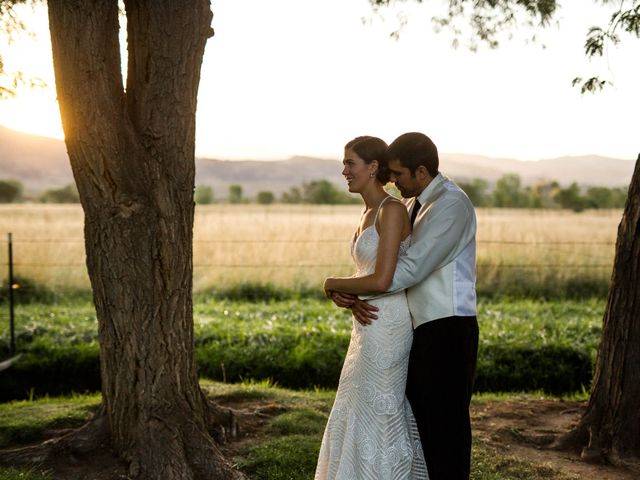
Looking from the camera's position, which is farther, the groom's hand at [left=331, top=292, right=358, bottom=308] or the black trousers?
the groom's hand at [left=331, top=292, right=358, bottom=308]

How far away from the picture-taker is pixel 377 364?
158 inches

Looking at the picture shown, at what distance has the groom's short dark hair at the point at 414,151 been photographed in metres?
3.83

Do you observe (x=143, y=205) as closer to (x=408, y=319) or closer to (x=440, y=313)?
Result: (x=408, y=319)

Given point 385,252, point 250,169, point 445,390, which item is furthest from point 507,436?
point 250,169

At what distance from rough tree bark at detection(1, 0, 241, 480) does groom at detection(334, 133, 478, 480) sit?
56.3 inches

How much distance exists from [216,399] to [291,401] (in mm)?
628

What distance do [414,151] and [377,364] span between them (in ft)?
3.75

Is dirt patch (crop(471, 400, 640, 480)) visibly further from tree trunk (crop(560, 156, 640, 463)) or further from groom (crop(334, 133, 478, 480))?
groom (crop(334, 133, 478, 480))

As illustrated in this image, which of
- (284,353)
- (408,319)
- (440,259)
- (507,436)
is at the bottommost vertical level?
(284,353)

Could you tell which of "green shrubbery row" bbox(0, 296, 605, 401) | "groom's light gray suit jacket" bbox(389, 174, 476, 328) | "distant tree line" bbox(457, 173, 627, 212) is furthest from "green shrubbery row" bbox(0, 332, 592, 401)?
"distant tree line" bbox(457, 173, 627, 212)

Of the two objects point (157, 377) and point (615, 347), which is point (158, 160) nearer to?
point (157, 377)

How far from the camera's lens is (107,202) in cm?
453

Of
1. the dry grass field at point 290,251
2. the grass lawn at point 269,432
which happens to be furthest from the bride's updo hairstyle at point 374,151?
the dry grass field at point 290,251

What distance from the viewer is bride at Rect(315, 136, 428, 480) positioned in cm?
395
